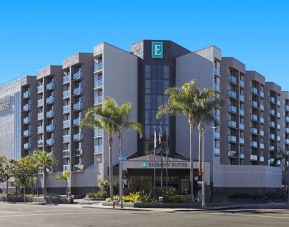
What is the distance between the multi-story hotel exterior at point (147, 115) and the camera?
8669cm

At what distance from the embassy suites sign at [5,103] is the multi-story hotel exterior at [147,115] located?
14.4 meters

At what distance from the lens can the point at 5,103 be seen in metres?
119

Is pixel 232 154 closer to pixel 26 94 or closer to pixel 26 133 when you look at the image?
pixel 26 133

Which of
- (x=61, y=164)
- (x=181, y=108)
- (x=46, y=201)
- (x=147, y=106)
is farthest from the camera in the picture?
(x=61, y=164)

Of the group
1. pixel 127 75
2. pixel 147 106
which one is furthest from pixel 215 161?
pixel 127 75

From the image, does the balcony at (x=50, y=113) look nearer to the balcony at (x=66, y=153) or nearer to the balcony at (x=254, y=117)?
the balcony at (x=66, y=153)

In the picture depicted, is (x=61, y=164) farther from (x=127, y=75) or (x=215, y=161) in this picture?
(x=215, y=161)

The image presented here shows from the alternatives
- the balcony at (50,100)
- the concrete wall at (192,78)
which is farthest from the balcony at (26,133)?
the concrete wall at (192,78)

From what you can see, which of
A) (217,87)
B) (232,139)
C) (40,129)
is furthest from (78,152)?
(232,139)

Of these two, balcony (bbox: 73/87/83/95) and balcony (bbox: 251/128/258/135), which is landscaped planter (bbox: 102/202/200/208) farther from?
balcony (bbox: 251/128/258/135)

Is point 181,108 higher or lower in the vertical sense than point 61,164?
higher

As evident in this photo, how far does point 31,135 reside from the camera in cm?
10962

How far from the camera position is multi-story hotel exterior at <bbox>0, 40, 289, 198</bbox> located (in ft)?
284

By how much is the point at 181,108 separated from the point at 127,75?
107ft
